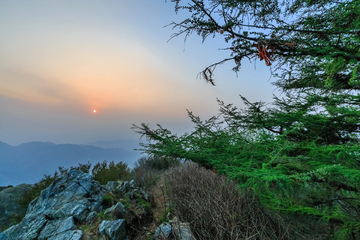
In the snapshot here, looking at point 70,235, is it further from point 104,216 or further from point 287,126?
point 287,126

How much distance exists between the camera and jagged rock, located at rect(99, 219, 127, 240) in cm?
309

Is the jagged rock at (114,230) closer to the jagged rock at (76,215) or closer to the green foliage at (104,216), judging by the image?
the jagged rock at (76,215)

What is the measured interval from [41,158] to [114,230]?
22862cm

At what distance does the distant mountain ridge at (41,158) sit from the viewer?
144 meters

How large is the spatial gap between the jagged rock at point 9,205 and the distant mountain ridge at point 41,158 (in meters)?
147

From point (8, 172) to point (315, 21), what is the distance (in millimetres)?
232701

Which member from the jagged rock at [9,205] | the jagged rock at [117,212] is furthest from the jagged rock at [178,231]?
the jagged rock at [9,205]

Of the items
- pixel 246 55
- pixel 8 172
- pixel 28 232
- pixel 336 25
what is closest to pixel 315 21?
pixel 336 25

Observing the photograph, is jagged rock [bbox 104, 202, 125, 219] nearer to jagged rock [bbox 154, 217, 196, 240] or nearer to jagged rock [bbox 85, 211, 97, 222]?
jagged rock [bbox 85, 211, 97, 222]

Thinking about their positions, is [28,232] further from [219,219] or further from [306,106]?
[306,106]

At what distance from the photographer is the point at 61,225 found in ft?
11.2

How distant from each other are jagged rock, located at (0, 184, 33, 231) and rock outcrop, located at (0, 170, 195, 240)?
2.58 metres

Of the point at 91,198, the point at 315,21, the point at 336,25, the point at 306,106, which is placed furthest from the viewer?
the point at 91,198

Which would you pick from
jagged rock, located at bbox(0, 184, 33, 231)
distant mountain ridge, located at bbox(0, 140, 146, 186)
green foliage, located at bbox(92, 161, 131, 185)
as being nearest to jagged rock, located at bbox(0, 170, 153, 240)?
green foliage, located at bbox(92, 161, 131, 185)
